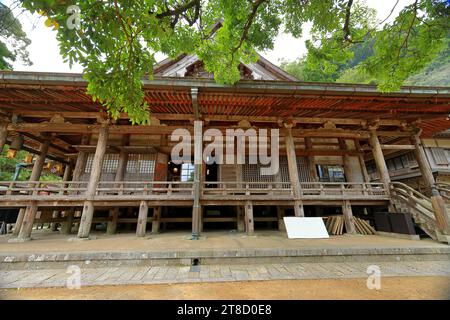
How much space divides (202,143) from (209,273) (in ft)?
15.7

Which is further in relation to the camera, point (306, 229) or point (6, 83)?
point (306, 229)

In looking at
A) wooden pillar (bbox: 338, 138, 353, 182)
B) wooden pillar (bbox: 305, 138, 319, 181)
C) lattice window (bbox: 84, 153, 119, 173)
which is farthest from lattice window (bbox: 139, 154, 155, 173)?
wooden pillar (bbox: 338, 138, 353, 182)

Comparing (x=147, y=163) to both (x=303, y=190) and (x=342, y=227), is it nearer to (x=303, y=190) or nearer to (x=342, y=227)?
(x=303, y=190)

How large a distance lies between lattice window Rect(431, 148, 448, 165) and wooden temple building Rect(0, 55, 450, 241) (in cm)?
285

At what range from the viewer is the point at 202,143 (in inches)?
292

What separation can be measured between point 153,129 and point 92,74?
17.2 feet

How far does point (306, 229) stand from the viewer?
246 inches

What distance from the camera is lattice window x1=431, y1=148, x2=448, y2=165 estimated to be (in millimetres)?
11578

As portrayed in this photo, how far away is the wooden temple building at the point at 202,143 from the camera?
6.22 metres

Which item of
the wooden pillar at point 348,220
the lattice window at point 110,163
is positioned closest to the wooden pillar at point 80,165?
the lattice window at point 110,163

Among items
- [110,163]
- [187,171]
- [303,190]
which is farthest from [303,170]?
[110,163]
